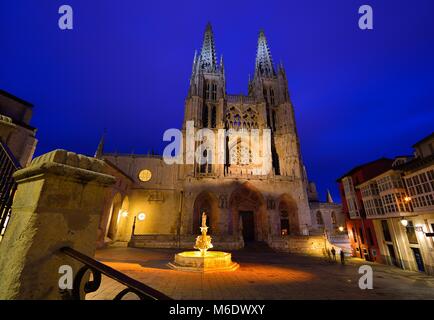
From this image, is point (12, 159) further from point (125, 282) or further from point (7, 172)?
point (125, 282)

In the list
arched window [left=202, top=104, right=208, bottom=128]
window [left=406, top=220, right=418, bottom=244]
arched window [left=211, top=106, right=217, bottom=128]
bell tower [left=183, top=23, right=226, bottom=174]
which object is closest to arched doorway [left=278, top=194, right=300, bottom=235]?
bell tower [left=183, top=23, right=226, bottom=174]

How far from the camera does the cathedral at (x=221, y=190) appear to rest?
79.2ft

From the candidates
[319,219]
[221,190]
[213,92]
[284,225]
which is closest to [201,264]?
[221,190]

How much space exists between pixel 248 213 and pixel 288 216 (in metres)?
5.80

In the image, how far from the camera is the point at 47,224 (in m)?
1.69

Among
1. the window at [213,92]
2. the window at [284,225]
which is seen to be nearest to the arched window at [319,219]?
the window at [284,225]

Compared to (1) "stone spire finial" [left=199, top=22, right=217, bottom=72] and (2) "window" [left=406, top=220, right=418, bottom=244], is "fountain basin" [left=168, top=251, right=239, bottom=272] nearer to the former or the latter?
(2) "window" [left=406, top=220, right=418, bottom=244]

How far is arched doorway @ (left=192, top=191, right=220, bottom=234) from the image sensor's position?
25.6 metres

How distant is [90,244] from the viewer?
2.01 m

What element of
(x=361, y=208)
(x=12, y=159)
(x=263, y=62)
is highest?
(x=263, y=62)

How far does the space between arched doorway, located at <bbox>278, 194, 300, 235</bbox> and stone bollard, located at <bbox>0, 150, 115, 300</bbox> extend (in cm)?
2745

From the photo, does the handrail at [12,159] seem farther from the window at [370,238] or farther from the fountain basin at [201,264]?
the window at [370,238]
